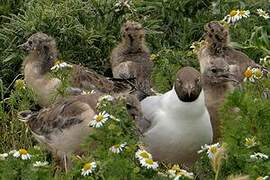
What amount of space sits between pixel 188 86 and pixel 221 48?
1.94 m

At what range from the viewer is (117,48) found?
33.2 feet

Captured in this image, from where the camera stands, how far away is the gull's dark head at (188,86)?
23.8ft

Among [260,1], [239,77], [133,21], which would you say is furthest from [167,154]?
[260,1]

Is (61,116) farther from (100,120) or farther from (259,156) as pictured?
(259,156)

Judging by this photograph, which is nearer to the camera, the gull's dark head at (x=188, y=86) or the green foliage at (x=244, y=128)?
the green foliage at (x=244, y=128)

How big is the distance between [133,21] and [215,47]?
60.0 inches

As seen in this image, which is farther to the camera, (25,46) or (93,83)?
(25,46)

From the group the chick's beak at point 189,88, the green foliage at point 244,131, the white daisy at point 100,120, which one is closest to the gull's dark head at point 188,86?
the chick's beak at point 189,88

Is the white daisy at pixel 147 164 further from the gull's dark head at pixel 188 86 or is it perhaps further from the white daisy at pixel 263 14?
the white daisy at pixel 263 14

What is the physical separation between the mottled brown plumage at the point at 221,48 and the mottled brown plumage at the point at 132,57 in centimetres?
89

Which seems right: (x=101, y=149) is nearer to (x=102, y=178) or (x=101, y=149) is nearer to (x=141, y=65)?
(x=102, y=178)

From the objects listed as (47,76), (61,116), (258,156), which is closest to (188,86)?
(61,116)

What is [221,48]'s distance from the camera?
29.9 ft

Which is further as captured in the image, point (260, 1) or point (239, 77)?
point (260, 1)
